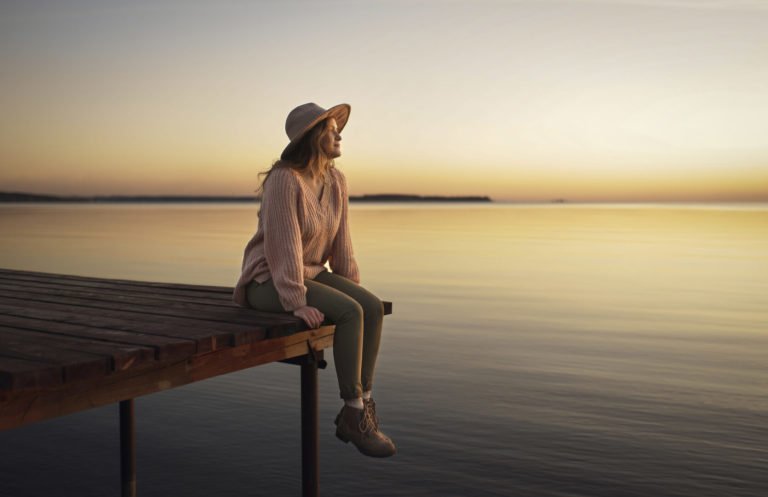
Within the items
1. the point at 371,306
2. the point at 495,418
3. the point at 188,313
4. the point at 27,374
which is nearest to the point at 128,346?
the point at 27,374

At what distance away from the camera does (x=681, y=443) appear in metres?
7.45

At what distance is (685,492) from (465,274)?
16.6m

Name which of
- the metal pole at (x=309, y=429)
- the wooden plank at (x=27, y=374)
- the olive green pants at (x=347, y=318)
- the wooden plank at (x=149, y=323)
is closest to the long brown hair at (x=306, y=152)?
the olive green pants at (x=347, y=318)

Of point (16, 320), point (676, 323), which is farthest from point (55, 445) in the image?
point (676, 323)

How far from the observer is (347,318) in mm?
4660

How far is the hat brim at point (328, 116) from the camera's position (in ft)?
15.5

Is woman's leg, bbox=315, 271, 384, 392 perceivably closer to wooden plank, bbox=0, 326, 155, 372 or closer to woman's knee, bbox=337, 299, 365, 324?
woman's knee, bbox=337, 299, 365, 324

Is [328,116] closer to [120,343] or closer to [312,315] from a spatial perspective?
[312,315]

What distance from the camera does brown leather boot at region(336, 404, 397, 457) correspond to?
4570 millimetres

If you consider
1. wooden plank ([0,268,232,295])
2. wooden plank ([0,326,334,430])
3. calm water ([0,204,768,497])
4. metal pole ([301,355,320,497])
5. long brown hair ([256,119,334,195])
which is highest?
long brown hair ([256,119,334,195])

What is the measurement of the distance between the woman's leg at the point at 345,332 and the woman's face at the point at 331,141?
923 mm

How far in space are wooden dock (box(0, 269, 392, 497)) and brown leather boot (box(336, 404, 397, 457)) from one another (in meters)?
0.58

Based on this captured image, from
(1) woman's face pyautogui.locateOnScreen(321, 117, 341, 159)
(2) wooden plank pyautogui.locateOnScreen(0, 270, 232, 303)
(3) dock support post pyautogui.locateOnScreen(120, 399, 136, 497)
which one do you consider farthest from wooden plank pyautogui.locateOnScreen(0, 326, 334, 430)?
(3) dock support post pyautogui.locateOnScreen(120, 399, 136, 497)

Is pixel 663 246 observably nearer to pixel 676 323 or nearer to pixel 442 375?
pixel 676 323
